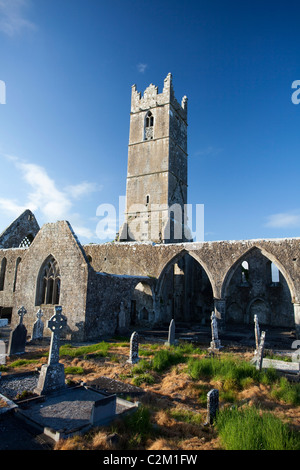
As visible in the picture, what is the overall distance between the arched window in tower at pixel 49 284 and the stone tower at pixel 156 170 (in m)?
11.7

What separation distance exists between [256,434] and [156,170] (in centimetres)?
2458

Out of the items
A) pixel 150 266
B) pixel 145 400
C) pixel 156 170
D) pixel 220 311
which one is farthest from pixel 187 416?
pixel 156 170

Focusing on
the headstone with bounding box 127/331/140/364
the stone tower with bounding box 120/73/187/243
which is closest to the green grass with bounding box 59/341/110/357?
the headstone with bounding box 127/331/140/364

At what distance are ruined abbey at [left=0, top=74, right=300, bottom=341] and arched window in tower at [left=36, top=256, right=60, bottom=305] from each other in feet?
0.17

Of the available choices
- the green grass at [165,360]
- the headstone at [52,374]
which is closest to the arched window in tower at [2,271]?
the green grass at [165,360]

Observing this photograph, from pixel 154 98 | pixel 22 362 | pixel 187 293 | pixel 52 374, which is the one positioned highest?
pixel 154 98

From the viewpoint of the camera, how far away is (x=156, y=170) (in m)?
26.8

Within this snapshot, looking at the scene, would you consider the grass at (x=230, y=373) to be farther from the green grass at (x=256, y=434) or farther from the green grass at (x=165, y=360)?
the green grass at (x=256, y=434)

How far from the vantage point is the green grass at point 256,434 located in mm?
3660

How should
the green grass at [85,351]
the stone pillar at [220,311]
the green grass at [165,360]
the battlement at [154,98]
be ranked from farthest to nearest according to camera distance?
the battlement at [154,98], the stone pillar at [220,311], the green grass at [85,351], the green grass at [165,360]

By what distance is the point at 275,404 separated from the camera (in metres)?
5.69

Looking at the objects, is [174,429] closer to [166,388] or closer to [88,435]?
[88,435]

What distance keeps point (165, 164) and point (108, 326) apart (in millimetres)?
17363

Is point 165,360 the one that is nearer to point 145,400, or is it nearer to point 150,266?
point 145,400
